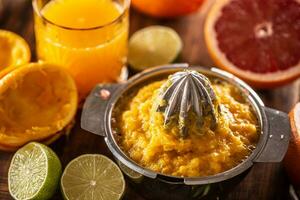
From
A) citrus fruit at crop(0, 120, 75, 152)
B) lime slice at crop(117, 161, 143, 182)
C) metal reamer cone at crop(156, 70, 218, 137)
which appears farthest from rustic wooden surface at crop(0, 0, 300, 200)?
metal reamer cone at crop(156, 70, 218, 137)

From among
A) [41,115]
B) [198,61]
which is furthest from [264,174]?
[41,115]

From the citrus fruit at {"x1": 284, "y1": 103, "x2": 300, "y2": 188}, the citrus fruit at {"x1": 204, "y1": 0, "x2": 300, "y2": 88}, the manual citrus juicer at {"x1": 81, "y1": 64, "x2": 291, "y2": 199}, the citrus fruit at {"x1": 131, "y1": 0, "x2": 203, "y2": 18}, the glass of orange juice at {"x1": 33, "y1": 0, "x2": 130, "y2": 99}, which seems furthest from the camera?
the citrus fruit at {"x1": 131, "y1": 0, "x2": 203, "y2": 18}

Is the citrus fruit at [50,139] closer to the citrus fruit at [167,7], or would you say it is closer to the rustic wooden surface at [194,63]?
the rustic wooden surface at [194,63]

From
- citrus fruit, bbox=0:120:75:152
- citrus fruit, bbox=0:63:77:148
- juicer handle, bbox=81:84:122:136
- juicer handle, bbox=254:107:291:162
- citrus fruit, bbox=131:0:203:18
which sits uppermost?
citrus fruit, bbox=131:0:203:18

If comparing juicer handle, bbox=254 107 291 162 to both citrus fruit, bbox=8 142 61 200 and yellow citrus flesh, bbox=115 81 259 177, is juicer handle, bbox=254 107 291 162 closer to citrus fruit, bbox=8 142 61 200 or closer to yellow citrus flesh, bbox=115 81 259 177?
yellow citrus flesh, bbox=115 81 259 177

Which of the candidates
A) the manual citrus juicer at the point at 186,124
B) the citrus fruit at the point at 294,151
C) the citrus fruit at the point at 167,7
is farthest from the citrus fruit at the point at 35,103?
the citrus fruit at the point at 294,151
